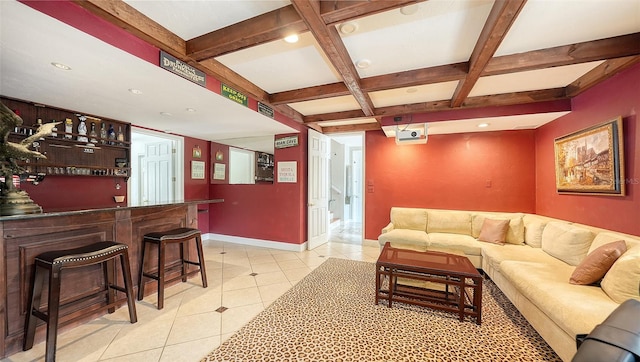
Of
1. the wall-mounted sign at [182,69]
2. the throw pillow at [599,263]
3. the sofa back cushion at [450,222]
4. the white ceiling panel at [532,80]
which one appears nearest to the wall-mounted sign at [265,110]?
the wall-mounted sign at [182,69]

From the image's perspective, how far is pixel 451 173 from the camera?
13.9ft

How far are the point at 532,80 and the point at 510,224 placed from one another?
1.91 m

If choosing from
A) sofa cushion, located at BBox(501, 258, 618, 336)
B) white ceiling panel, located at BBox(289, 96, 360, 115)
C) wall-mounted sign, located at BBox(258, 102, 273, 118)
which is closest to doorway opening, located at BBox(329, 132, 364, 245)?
white ceiling panel, located at BBox(289, 96, 360, 115)

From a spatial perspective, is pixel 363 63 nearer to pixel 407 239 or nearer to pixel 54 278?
pixel 407 239

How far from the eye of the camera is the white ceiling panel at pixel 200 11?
156 centimetres

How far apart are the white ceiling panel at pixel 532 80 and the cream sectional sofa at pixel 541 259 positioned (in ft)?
5.40

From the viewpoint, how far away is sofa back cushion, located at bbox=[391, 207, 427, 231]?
405 centimetres

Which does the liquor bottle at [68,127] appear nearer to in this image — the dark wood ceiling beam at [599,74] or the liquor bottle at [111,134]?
the liquor bottle at [111,134]

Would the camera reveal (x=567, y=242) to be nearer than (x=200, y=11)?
No

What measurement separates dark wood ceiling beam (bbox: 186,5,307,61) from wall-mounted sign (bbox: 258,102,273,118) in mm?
1222

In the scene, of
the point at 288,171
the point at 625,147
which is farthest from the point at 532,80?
the point at 288,171

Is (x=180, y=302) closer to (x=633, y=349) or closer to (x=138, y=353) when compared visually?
(x=138, y=353)

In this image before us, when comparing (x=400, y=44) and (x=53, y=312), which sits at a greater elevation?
(x=400, y=44)

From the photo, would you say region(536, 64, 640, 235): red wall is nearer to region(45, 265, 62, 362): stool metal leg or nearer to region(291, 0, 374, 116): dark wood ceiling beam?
region(291, 0, 374, 116): dark wood ceiling beam
